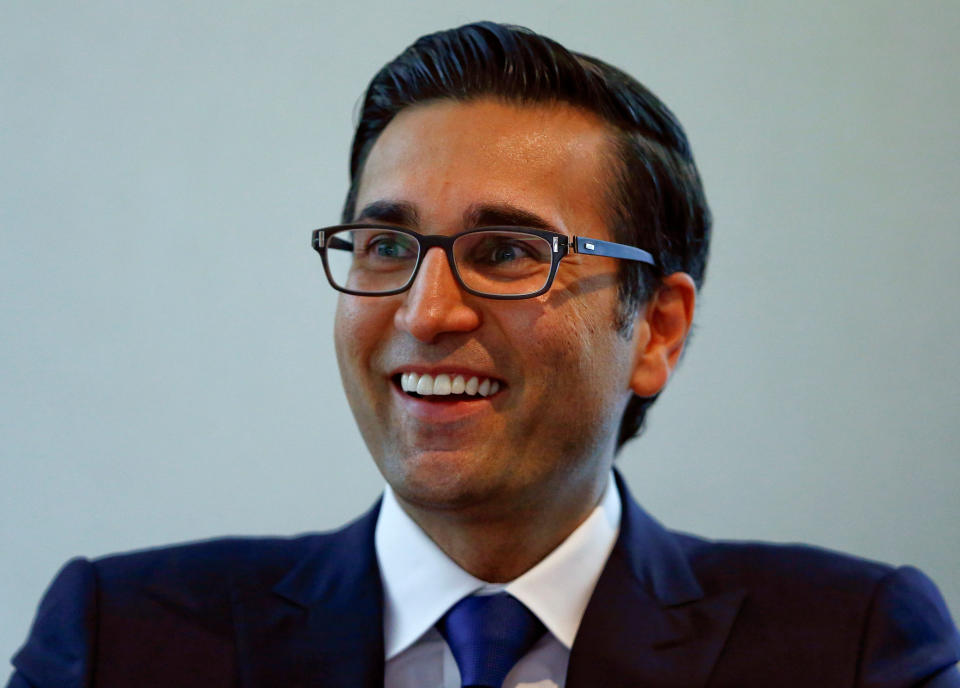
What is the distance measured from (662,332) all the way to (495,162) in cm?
45

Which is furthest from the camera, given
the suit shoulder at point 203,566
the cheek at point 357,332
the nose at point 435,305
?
the suit shoulder at point 203,566

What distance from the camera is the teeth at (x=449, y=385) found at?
1.58 m

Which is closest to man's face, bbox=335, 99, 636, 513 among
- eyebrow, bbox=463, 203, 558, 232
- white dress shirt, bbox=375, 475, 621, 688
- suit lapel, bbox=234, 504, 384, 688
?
eyebrow, bbox=463, 203, 558, 232

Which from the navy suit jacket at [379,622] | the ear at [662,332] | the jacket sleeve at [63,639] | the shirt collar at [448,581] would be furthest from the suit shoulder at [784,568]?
the jacket sleeve at [63,639]

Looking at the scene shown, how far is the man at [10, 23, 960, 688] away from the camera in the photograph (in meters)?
1.60

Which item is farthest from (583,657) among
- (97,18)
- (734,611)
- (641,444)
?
(97,18)

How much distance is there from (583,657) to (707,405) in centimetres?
99

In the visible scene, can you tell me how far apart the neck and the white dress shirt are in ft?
0.06

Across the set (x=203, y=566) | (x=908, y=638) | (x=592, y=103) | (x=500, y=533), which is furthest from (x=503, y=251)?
(x=908, y=638)

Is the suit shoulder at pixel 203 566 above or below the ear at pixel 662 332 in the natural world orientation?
below

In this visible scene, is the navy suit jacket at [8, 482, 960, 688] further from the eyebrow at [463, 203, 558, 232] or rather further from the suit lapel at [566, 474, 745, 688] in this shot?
the eyebrow at [463, 203, 558, 232]

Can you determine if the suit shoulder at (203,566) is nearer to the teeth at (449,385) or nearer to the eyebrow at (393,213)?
the teeth at (449,385)

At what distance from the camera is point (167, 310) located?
244 centimetres

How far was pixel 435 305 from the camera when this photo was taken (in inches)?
61.0
